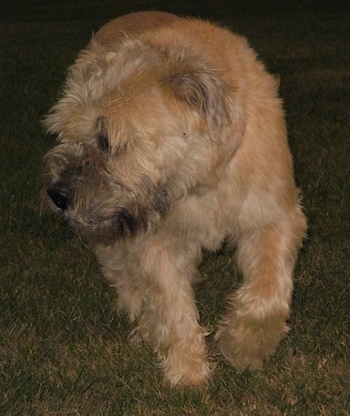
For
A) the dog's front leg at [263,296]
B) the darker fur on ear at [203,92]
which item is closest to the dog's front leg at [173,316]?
the dog's front leg at [263,296]

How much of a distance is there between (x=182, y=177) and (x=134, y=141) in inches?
12.1

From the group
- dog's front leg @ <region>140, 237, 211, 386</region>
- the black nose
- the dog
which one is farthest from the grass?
the black nose

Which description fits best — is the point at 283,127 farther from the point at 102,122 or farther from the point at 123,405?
the point at 123,405

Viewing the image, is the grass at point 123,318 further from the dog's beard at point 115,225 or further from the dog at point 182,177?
the dog's beard at point 115,225

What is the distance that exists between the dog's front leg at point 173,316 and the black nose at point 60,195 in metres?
0.65

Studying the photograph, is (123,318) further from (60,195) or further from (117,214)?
(60,195)

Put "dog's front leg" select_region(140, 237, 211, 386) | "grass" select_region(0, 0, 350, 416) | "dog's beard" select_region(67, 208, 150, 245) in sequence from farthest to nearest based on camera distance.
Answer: "dog's front leg" select_region(140, 237, 211, 386)
"grass" select_region(0, 0, 350, 416)
"dog's beard" select_region(67, 208, 150, 245)

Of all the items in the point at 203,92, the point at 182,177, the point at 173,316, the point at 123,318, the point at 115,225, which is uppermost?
the point at 203,92

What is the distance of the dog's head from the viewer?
417 cm

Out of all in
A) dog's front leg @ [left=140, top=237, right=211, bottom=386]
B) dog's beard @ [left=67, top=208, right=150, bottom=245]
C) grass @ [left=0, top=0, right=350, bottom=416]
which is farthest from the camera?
dog's front leg @ [left=140, top=237, right=211, bottom=386]

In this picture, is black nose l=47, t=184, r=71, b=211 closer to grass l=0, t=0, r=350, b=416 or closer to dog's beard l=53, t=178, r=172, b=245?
dog's beard l=53, t=178, r=172, b=245

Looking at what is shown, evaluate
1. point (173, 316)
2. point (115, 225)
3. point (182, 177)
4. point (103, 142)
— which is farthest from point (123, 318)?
point (103, 142)

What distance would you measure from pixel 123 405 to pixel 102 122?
131cm

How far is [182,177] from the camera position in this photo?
4.32 m
